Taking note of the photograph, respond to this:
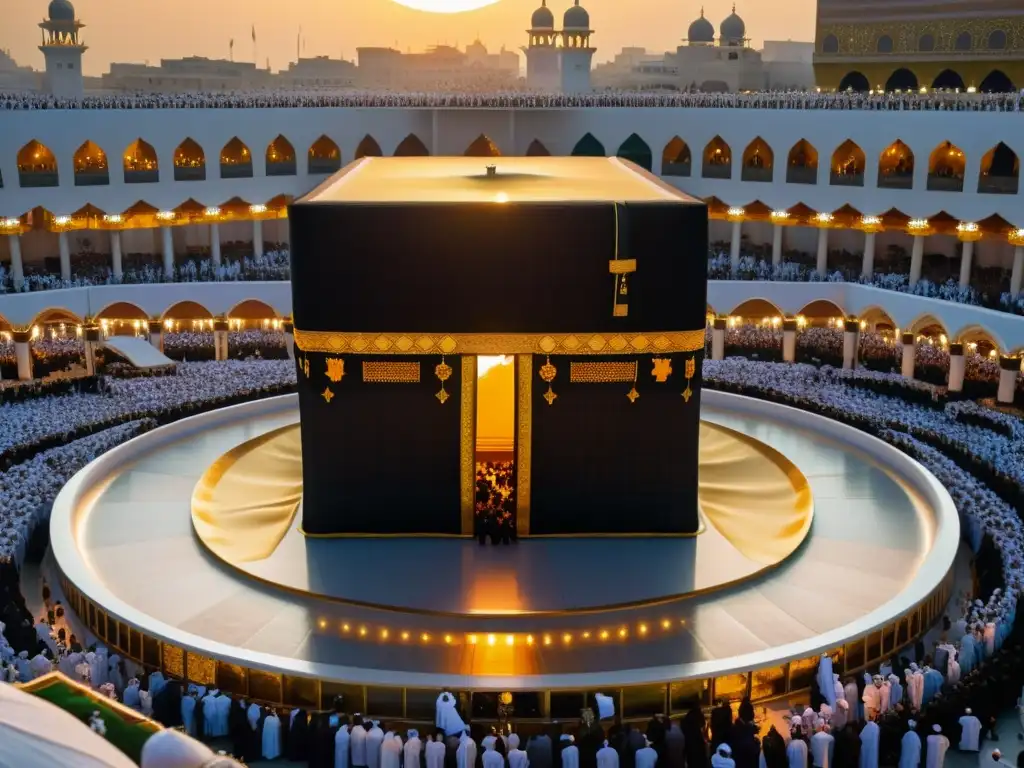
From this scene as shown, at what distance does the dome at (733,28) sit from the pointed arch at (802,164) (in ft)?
80.3

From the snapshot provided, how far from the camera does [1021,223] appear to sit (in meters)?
27.5

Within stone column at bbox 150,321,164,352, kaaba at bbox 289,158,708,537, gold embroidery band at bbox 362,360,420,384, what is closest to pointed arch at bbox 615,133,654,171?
stone column at bbox 150,321,164,352

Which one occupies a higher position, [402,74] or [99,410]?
[402,74]

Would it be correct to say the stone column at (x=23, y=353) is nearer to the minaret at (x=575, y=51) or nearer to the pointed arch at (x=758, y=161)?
the pointed arch at (x=758, y=161)

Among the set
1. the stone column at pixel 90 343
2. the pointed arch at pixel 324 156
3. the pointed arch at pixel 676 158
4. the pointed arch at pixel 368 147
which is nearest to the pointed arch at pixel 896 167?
the pointed arch at pixel 676 158

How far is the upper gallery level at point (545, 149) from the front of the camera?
29.0 m

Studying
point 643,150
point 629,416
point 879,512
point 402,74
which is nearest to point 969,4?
point 643,150

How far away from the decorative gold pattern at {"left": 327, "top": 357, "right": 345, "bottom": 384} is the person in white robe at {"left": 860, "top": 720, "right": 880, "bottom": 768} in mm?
7334

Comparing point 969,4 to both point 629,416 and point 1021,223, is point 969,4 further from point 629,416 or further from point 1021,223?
point 629,416

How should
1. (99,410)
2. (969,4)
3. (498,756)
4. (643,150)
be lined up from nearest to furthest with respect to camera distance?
1. (498,756)
2. (99,410)
3. (643,150)
4. (969,4)

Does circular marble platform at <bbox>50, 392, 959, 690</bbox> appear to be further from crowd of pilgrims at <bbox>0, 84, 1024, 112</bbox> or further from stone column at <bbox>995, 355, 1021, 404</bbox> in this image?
crowd of pilgrims at <bbox>0, 84, 1024, 112</bbox>

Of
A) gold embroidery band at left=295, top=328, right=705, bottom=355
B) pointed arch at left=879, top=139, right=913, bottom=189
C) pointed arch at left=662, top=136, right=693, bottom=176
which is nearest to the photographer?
gold embroidery band at left=295, top=328, right=705, bottom=355

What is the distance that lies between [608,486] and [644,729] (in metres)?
3.81

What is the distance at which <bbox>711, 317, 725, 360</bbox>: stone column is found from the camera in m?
30.0
